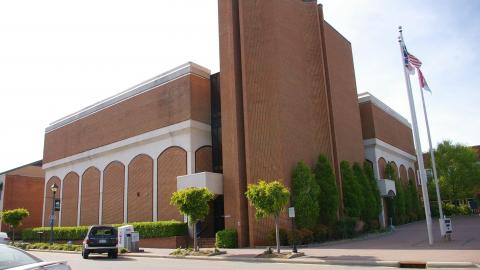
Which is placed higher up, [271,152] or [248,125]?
[248,125]

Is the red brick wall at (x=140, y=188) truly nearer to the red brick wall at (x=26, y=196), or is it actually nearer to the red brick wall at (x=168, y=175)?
the red brick wall at (x=168, y=175)

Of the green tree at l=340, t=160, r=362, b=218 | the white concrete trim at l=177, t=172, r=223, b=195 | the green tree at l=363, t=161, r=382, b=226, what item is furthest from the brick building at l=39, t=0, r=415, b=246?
the green tree at l=363, t=161, r=382, b=226

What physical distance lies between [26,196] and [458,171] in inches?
2253

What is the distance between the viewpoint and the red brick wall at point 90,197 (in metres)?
41.3

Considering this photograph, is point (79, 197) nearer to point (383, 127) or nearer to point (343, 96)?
point (343, 96)

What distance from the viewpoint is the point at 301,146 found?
3002 centimetres

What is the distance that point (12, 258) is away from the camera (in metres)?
6.15

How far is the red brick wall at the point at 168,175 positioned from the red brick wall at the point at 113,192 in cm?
575

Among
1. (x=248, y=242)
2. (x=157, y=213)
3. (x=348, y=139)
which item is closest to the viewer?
(x=248, y=242)

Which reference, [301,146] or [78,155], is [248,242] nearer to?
[301,146]

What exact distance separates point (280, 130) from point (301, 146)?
3.09 m

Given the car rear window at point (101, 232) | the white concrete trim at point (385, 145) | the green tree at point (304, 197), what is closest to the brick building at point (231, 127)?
the white concrete trim at point (385, 145)

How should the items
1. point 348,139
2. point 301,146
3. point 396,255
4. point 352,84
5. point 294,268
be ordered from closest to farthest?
point 294,268
point 396,255
point 301,146
point 348,139
point 352,84

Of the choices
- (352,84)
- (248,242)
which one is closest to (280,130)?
(248,242)
